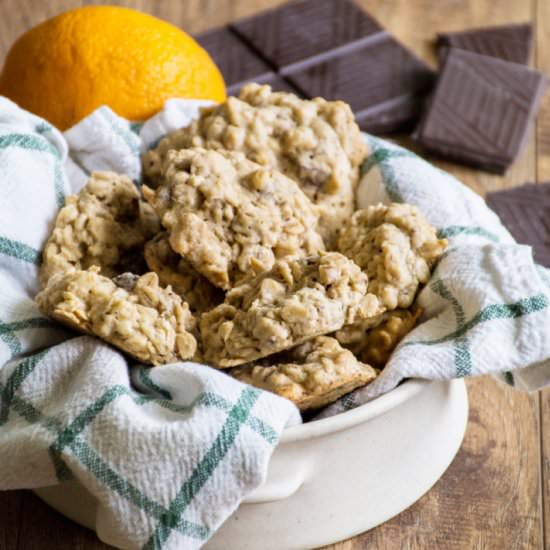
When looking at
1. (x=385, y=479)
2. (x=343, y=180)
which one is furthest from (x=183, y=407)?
(x=343, y=180)

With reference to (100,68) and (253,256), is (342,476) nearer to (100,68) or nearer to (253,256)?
(253,256)

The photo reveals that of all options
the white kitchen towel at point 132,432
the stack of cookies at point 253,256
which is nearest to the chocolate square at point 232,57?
the stack of cookies at point 253,256

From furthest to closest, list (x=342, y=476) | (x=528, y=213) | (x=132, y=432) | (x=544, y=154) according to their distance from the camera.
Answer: (x=544, y=154), (x=528, y=213), (x=342, y=476), (x=132, y=432)

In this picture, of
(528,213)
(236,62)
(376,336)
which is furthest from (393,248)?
(236,62)

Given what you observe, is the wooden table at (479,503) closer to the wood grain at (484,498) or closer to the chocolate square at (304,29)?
the wood grain at (484,498)

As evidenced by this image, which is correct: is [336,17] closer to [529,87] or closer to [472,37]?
[472,37]
